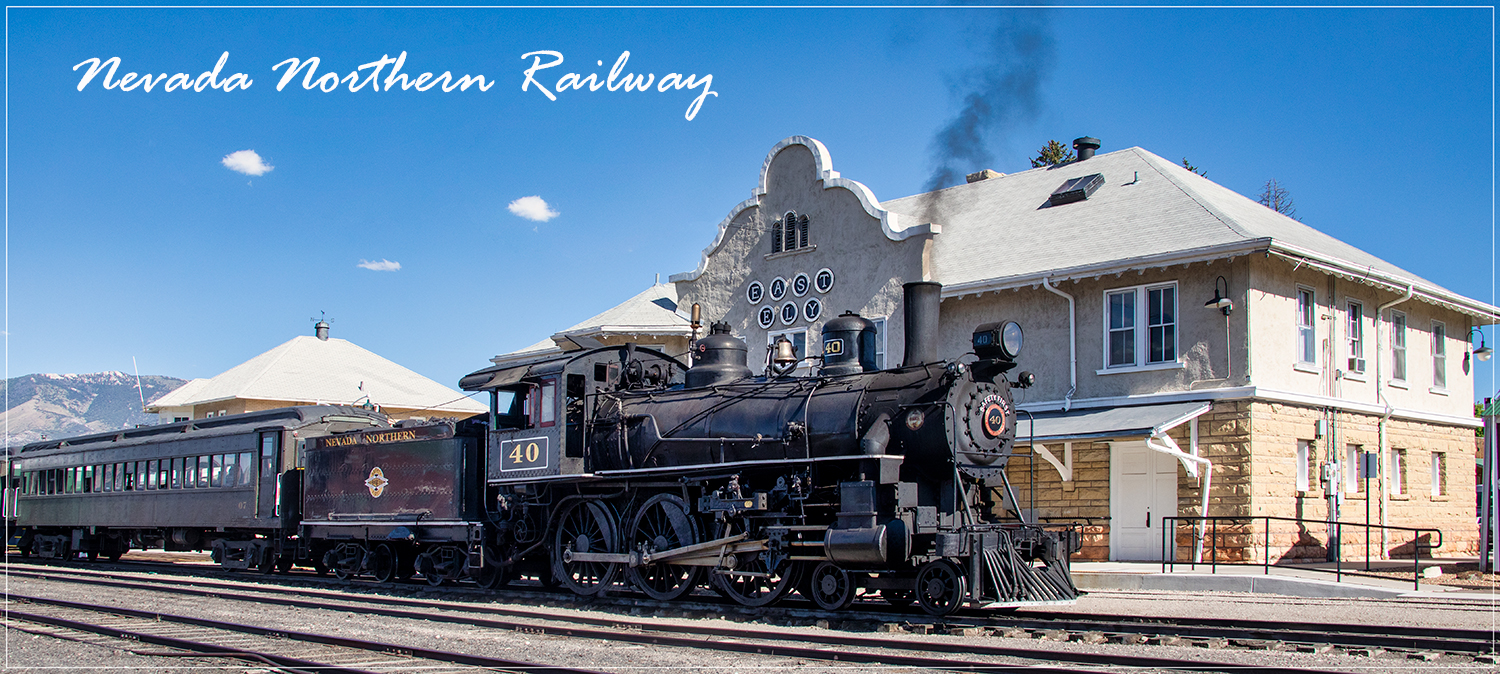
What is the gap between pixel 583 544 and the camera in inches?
560

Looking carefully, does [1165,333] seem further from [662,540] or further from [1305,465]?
[662,540]

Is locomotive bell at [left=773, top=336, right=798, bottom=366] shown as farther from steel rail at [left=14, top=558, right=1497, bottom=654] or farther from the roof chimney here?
the roof chimney

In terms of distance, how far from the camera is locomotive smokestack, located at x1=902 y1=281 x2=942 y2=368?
42.7 feet

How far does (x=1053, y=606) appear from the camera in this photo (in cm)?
1338

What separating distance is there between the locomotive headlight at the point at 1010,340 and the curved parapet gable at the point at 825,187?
901 cm

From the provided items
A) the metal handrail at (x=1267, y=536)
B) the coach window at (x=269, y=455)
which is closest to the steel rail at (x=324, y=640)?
the coach window at (x=269, y=455)

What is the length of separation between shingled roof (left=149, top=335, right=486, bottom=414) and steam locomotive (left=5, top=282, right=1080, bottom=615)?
68.5 feet

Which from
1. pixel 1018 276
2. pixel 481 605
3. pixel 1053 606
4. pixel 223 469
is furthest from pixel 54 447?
pixel 1053 606

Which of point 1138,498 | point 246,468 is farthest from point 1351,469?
point 246,468

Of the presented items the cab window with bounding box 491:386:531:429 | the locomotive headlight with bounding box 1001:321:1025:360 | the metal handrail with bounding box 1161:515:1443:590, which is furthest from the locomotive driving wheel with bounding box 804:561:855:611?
the metal handrail with bounding box 1161:515:1443:590

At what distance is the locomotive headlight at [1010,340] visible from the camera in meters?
12.4

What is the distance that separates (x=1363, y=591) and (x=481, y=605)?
10.6 m

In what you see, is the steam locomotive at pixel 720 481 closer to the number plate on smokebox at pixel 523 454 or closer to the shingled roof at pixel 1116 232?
the number plate on smokebox at pixel 523 454

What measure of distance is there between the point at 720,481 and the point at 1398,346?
1486cm
